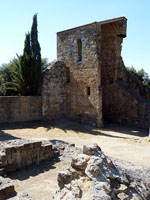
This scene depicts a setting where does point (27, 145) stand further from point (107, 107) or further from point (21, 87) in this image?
point (107, 107)

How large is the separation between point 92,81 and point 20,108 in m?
5.12

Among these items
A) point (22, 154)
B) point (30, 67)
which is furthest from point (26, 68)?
point (22, 154)

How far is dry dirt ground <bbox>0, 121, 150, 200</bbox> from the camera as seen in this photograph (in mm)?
5254

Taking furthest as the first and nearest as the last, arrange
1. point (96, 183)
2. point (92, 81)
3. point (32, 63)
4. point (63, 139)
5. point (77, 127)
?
point (32, 63) → point (92, 81) → point (77, 127) → point (63, 139) → point (96, 183)

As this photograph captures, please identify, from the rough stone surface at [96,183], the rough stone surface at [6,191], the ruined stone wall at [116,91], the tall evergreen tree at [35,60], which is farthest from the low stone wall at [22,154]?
the ruined stone wall at [116,91]

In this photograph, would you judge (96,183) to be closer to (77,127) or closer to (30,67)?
(77,127)

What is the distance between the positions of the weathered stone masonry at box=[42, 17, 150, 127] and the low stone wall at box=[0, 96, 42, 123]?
0.56 meters

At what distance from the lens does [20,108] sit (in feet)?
42.7

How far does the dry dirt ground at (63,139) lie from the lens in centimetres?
525

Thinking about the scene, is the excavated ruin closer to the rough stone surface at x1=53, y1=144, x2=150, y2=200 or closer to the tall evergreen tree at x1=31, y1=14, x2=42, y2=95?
the rough stone surface at x1=53, y1=144, x2=150, y2=200

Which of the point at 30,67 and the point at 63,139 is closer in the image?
the point at 63,139

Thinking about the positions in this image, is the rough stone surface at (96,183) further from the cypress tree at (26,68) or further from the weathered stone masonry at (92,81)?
the cypress tree at (26,68)

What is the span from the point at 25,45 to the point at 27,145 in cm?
934

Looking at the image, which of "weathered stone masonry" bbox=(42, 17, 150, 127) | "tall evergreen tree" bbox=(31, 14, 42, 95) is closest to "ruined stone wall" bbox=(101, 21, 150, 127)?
"weathered stone masonry" bbox=(42, 17, 150, 127)
